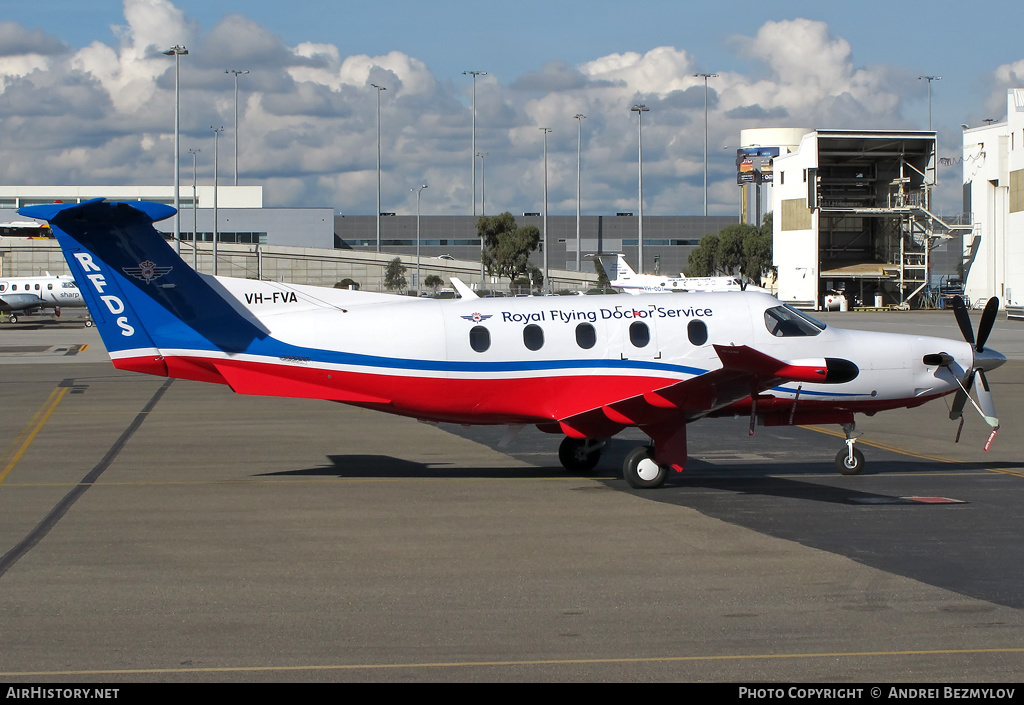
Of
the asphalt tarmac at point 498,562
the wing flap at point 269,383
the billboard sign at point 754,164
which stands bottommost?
the asphalt tarmac at point 498,562

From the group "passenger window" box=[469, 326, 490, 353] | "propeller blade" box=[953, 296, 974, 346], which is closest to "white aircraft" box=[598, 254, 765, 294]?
"propeller blade" box=[953, 296, 974, 346]

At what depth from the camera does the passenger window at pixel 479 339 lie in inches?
547

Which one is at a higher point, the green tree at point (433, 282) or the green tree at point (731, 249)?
the green tree at point (731, 249)

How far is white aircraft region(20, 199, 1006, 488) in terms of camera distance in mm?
13305

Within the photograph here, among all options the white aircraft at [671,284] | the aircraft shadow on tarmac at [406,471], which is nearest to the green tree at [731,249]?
the white aircraft at [671,284]

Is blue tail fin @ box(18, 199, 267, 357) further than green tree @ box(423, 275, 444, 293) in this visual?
No

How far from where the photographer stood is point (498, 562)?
9.74 metres

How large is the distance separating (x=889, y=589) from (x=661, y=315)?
6328mm

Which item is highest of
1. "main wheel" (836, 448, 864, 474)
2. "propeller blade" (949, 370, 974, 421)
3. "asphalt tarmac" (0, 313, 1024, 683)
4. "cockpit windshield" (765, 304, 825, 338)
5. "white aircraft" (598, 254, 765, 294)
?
"white aircraft" (598, 254, 765, 294)

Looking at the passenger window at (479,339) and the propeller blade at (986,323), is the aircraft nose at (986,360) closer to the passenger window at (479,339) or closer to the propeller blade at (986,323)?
the propeller blade at (986,323)

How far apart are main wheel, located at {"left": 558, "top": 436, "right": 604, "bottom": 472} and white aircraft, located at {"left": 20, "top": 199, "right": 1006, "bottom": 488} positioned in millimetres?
282

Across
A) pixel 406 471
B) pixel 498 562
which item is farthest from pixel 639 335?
pixel 498 562

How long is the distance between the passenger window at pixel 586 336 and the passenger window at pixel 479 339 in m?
1.27

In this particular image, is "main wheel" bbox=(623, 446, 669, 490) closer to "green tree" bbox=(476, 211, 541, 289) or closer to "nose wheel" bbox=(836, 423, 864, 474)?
"nose wheel" bbox=(836, 423, 864, 474)
